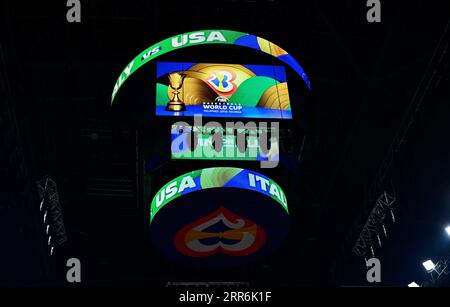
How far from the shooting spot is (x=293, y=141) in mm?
10891

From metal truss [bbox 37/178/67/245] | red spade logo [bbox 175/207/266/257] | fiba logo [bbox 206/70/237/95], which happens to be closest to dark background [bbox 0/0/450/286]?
metal truss [bbox 37/178/67/245]

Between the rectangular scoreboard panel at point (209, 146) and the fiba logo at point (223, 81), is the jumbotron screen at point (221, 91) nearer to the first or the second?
the fiba logo at point (223, 81)

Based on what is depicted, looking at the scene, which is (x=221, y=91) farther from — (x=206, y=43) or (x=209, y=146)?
(x=209, y=146)

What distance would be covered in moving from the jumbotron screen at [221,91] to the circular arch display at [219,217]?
983 millimetres

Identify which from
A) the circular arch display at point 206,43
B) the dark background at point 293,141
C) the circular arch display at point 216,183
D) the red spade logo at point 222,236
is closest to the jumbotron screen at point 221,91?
the circular arch display at point 206,43

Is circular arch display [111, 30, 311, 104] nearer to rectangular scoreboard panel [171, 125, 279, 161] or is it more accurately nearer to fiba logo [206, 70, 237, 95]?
fiba logo [206, 70, 237, 95]

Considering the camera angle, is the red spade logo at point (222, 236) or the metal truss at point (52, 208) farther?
the metal truss at point (52, 208)

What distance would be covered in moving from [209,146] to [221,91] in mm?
792

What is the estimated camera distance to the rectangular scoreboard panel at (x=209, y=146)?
10.4 metres

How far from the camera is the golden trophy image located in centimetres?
1017

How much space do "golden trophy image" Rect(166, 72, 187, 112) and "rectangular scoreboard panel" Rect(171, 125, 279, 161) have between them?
0.35 metres
